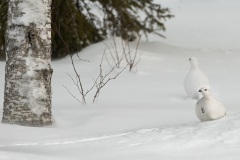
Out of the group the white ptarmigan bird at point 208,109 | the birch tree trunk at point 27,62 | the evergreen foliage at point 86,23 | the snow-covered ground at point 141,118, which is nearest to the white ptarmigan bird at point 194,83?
the snow-covered ground at point 141,118

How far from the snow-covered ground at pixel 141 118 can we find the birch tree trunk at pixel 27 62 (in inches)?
7.6

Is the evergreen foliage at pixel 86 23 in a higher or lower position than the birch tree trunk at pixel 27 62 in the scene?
higher

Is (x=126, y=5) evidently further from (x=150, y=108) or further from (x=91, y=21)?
(x=150, y=108)

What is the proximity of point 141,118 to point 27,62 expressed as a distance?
100 centimetres

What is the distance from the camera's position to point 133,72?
23.7 ft

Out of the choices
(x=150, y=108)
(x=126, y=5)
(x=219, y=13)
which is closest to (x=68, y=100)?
→ (x=150, y=108)

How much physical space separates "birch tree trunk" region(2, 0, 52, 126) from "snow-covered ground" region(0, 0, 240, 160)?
193 mm

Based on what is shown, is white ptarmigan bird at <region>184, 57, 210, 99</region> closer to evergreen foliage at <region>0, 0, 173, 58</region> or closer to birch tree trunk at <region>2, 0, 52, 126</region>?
birch tree trunk at <region>2, 0, 52, 126</region>

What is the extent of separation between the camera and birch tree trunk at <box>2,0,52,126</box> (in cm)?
414

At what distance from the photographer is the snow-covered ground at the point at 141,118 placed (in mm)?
2824

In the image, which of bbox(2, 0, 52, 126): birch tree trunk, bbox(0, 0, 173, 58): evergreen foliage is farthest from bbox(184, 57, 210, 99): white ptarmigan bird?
bbox(0, 0, 173, 58): evergreen foliage

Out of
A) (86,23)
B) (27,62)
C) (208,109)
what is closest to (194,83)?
(208,109)

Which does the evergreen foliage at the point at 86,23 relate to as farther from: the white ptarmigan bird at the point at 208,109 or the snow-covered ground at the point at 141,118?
the white ptarmigan bird at the point at 208,109

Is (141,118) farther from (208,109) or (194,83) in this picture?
(194,83)
